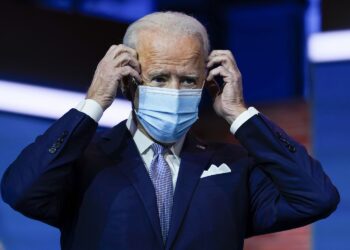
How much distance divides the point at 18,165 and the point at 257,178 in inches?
26.8

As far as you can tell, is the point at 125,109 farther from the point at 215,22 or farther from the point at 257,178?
the point at 257,178

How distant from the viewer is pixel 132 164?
2236 mm

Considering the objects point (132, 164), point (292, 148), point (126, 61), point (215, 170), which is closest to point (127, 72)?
point (126, 61)

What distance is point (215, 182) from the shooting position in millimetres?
2271

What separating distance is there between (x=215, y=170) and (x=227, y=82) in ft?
0.83

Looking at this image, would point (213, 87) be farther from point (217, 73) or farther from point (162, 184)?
point (162, 184)

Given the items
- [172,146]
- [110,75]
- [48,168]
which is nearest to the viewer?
[48,168]

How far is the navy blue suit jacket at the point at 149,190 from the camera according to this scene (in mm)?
2123

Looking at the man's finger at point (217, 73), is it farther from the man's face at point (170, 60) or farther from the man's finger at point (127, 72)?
the man's finger at point (127, 72)

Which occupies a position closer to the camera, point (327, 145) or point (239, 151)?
point (239, 151)

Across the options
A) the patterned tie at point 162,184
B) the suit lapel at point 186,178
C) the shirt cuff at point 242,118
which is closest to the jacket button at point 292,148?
the shirt cuff at point 242,118

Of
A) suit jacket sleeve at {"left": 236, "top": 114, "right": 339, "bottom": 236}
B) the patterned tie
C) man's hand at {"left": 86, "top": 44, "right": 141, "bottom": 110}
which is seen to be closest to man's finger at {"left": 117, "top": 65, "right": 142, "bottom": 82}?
man's hand at {"left": 86, "top": 44, "right": 141, "bottom": 110}

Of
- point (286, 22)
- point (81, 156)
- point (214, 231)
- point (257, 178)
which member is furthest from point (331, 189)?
point (286, 22)

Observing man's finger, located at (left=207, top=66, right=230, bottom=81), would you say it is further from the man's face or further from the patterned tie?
the patterned tie
